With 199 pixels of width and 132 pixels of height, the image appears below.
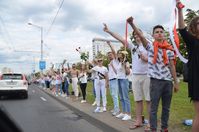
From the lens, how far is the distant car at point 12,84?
20.4m

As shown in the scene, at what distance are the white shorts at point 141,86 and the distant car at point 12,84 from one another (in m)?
14.0

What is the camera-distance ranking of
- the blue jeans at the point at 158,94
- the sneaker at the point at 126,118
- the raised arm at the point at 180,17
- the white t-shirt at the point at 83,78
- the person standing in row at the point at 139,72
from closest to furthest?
the raised arm at the point at 180,17 < the blue jeans at the point at 158,94 < the person standing in row at the point at 139,72 < the sneaker at the point at 126,118 < the white t-shirt at the point at 83,78

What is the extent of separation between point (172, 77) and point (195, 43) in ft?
5.98

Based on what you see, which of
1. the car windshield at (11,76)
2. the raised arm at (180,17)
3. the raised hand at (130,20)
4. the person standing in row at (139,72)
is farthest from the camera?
the car windshield at (11,76)

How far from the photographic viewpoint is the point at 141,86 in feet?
25.0

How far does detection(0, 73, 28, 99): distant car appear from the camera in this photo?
66.9 feet

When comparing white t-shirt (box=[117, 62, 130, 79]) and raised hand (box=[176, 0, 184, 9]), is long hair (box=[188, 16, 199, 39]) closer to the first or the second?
raised hand (box=[176, 0, 184, 9])

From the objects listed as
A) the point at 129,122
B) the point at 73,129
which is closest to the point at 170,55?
the point at 129,122

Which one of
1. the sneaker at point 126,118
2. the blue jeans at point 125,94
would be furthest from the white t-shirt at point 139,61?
the sneaker at point 126,118

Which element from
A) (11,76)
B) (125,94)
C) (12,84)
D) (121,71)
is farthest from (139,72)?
(11,76)

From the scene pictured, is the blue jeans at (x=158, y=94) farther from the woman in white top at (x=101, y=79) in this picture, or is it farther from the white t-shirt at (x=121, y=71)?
the woman in white top at (x=101, y=79)

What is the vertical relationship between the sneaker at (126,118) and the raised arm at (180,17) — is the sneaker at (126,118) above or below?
below

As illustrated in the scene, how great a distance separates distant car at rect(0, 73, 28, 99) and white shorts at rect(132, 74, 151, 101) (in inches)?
551

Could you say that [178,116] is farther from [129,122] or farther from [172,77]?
[172,77]
